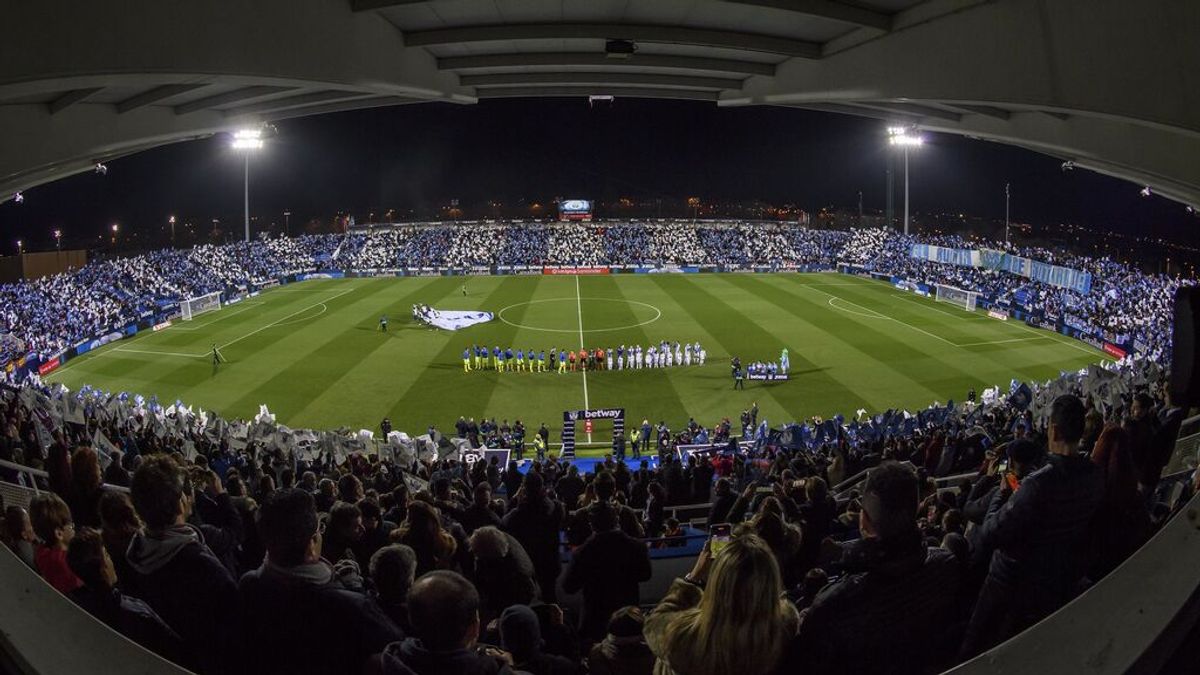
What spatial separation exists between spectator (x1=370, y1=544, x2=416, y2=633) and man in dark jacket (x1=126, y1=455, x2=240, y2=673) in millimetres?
695

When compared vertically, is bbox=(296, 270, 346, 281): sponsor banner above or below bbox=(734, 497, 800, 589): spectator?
below

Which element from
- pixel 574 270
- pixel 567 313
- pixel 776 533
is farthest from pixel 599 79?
pixel 574 270

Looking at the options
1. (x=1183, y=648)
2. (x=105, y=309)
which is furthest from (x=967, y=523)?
(x=105, y=309)

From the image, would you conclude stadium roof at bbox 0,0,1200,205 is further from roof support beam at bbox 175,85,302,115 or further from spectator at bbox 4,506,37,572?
spectator at bbox 4,506,37,572

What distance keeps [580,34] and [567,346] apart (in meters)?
27.8

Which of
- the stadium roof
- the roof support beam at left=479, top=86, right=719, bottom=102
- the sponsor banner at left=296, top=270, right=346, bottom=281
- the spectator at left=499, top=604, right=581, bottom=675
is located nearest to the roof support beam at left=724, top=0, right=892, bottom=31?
the stadium roof

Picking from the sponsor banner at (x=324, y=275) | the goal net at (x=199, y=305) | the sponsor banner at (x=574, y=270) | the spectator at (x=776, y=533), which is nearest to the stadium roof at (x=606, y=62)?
the spectator at (x=776, y=533)

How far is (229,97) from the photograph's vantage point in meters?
10.6

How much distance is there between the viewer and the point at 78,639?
267cm

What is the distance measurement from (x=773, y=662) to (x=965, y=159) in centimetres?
9990

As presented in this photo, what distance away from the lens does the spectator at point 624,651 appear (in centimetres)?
340

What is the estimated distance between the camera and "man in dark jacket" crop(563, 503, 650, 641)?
4707mm

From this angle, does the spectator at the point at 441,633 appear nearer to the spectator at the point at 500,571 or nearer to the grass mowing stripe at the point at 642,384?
the spectator at the point at 500,571

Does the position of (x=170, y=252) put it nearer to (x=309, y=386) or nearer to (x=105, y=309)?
(x=105, y=309)
